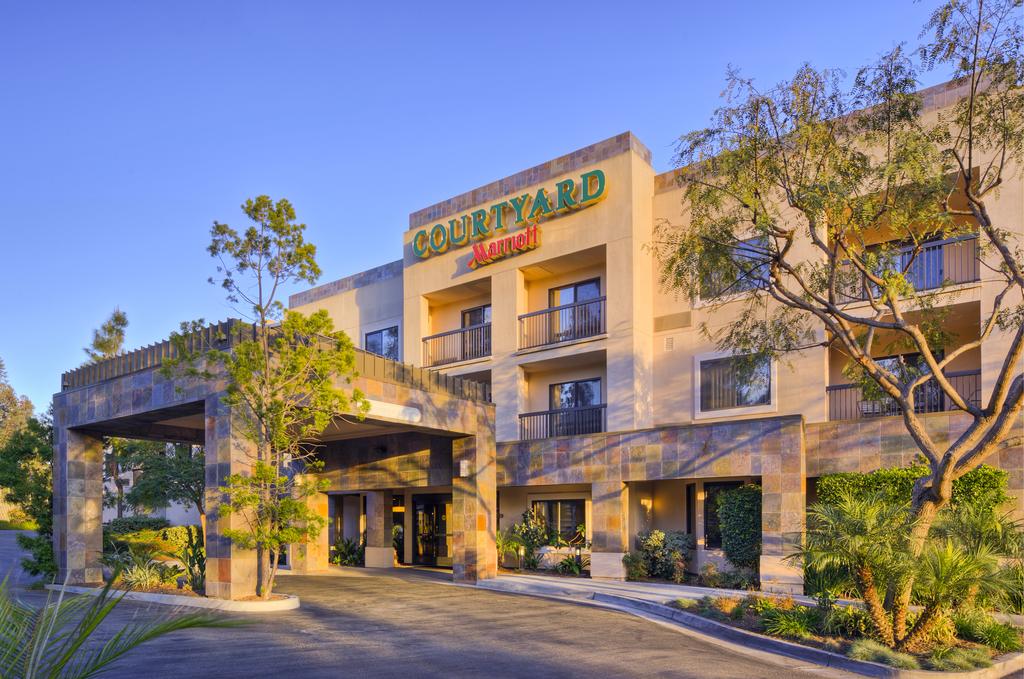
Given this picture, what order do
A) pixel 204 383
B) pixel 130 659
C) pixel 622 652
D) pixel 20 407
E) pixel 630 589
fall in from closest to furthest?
pixel 130 659, pixel 622 652, pixel 204 383, pixel 630 589, pixel 20 407

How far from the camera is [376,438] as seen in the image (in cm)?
2406

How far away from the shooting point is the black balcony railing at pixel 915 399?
1920 cm

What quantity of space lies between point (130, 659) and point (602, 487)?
13.2 metres

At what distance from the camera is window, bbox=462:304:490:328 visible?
1116 inches

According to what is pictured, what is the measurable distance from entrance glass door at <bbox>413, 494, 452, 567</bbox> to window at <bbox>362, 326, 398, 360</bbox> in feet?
19.0

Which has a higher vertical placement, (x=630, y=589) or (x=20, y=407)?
(x=20, y=407)

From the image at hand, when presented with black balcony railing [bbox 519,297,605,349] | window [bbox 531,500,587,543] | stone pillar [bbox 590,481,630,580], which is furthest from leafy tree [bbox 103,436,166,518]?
stone pillar [bbox 590,481,630,580]

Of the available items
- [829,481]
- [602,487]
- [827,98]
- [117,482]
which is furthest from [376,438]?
[117,482]

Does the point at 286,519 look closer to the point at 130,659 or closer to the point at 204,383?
the point at 204,383

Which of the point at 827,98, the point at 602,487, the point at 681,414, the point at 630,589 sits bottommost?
the point at 630,589

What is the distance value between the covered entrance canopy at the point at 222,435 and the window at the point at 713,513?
552cm

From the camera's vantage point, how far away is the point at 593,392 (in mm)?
25344

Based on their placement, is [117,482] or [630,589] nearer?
[630,589]

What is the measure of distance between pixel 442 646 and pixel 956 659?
22.0 feet
